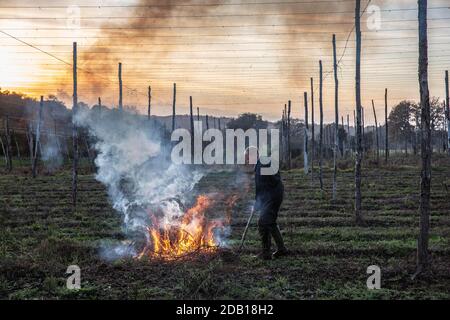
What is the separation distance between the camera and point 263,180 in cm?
923

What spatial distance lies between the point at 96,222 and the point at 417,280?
9743 mm

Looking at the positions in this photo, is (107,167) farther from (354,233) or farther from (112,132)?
(354,233)

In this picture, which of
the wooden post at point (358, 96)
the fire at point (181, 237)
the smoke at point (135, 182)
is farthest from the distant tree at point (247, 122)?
the fire at point (181, 237)

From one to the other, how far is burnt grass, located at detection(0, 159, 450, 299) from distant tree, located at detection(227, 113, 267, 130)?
169ft

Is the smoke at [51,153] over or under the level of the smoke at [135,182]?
over

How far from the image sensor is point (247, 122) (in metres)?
68.8

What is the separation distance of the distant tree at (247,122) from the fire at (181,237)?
56.2 m

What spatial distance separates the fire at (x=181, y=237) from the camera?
9.18 meters

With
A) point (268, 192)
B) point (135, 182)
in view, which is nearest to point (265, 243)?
point (268, 192)

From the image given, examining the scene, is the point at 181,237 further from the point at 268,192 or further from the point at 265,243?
the point at 268,192

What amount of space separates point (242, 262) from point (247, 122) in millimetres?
60780

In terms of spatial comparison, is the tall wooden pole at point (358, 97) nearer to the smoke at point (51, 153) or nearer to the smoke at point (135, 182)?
the smoke at point (135, 182)

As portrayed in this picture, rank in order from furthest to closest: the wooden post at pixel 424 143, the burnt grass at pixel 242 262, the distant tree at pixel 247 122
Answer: the distant tree at pixel 247 122, the wooden post at pixel 424 143, the burnt grass at pixel 242 262

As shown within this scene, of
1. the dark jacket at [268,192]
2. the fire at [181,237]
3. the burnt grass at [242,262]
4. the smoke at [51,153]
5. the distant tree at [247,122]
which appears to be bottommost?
the burnt grass at [242,262]
